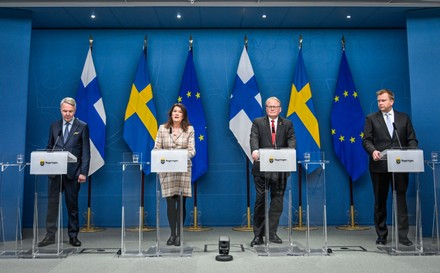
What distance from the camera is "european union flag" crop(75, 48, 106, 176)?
5618 millimetres

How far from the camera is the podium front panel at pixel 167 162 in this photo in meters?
3.71

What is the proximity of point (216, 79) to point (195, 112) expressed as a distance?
0.66m

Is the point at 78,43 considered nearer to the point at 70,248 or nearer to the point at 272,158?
the point at 70,248

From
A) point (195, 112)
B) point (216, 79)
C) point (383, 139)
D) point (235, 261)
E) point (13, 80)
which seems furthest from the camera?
point (216, 79)

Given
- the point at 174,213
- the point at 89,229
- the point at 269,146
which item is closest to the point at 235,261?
the point at 174,213

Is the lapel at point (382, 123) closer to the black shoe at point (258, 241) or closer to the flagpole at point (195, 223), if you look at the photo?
the black shoe at point (258, 241)

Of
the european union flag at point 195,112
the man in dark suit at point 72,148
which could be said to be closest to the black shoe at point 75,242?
the man in dark suit at point 72,148

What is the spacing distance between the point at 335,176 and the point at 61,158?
3928 mm

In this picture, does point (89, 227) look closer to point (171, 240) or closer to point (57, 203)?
point (57, 203)

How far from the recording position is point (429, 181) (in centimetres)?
499

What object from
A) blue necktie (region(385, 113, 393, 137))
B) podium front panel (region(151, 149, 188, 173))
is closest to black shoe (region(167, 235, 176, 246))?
podium front panel (region(151, 149, 188, 173))

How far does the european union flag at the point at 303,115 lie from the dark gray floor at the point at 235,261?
5.43 ft

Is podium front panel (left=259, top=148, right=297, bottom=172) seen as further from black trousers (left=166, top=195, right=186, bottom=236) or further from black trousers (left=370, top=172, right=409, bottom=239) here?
black trousers (left=370, top=172, right=409, bottom=239)

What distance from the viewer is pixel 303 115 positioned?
5.78 metres
